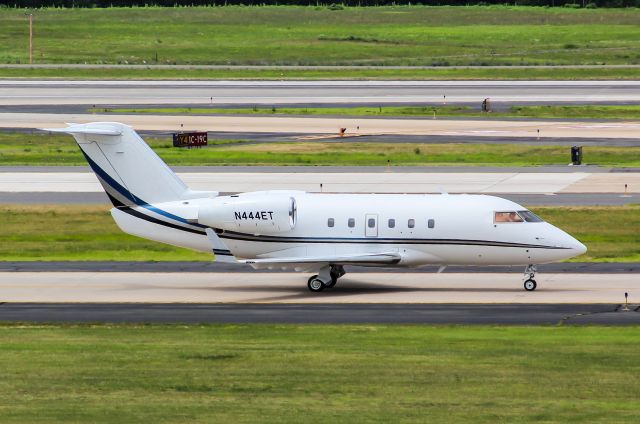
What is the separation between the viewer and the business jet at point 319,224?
43.2 m

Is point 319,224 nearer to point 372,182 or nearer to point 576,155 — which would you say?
point 372,182

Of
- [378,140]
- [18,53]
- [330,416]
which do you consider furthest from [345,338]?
[18,53]

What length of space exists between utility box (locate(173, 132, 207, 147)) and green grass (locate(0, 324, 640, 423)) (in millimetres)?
46606

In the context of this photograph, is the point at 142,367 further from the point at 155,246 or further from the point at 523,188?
the point at 523,188

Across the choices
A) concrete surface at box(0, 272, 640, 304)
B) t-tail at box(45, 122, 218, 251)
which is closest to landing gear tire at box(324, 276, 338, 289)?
concrete surface at box(0, 272, 640, 304)

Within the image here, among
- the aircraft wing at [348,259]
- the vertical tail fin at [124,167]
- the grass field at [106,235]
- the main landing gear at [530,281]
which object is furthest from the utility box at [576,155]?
the vertical tail fin at [124,167]

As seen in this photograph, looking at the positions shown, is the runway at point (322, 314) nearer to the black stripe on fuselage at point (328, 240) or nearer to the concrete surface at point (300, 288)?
the concrete surface at point (300, 288)

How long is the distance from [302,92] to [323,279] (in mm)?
Result: 73647

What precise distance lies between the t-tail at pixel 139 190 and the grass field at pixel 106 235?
6.59m

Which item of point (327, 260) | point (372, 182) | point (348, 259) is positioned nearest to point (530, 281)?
point (348, 259)

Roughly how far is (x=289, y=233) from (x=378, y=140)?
4308cm

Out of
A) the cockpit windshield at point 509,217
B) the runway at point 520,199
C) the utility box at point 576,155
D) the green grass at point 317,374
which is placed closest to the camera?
the green grass at point 317,374

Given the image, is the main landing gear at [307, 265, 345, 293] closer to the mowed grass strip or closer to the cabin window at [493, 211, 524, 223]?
the cabin window at [493, 211, 524, 223]

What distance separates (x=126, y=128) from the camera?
4438cm
